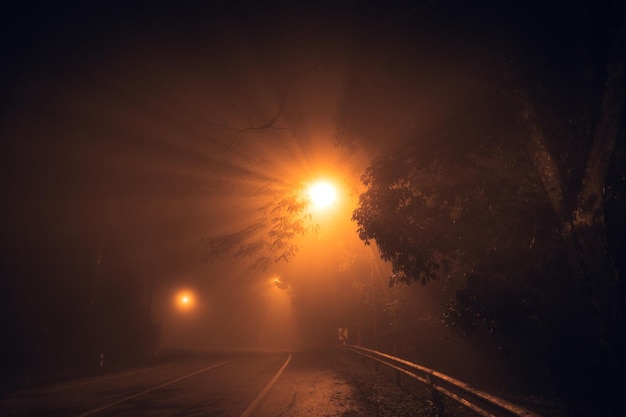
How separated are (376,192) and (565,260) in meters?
3.58

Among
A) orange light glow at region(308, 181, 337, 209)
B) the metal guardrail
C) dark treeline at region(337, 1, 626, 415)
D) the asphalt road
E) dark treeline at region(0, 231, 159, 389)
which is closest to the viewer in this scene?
the metal guardrail

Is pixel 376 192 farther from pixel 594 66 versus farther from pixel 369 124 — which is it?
pixel 594 66

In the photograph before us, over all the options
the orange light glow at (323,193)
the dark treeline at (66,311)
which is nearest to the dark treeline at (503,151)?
the orange light glow at (323,193)

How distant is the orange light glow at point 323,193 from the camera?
40.5 feet

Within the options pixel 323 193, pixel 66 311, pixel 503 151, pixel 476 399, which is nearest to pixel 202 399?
pixel 323 193

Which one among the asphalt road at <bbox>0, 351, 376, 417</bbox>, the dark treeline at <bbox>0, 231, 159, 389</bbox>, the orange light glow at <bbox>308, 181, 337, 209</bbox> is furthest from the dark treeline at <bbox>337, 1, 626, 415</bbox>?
the dark treeline at <bbox>0, 231, 159, 389</bbox>

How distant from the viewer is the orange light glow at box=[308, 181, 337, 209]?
486 inches

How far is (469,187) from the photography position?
7.86m

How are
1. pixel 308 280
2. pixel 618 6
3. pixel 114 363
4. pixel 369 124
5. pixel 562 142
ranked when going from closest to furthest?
pixel 618 6 < pixel 562 142 < pixel 369 124 < pixel 114 363 < pixel 308 280

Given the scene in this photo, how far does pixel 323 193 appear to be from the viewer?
13508mm

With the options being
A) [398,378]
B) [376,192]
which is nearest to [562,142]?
A: [376,192]

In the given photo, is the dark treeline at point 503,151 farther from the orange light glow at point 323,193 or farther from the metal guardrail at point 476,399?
the orange light glow at point 323,193

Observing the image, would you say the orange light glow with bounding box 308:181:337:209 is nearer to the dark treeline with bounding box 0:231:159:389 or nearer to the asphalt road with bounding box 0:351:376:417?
the asphalt road with bounding box 0:351:376:417

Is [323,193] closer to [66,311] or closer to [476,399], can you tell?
[476,399]
